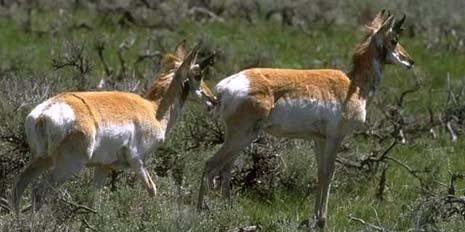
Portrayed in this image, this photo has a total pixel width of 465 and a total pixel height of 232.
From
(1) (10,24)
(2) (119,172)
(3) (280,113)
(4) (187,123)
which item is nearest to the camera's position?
(3) (280,113)

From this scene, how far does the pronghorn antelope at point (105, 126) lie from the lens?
9.05 m

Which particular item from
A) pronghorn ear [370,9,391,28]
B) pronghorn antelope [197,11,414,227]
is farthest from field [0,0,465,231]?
pronghorn ear [370,9,391,28]

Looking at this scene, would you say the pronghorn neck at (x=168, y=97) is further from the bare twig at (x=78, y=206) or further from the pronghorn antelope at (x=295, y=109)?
the bare twig at (x=78, y=206)

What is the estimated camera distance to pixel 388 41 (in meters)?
11.4

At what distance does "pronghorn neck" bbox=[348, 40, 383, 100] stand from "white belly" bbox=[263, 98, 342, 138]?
57 cm

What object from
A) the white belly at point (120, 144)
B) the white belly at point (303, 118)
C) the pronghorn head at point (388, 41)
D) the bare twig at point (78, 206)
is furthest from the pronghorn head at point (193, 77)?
the bare twig at point (78, 206)

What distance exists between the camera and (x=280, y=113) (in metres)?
10.3

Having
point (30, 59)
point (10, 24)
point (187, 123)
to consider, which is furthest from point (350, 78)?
point (10, 24)

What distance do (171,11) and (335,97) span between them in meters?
11.7

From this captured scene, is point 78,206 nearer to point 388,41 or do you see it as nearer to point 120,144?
point 120,144

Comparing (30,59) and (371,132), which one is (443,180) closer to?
(371,132)

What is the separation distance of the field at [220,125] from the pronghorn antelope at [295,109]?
42 centimetres

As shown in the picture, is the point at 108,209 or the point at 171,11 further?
the point at 171,11

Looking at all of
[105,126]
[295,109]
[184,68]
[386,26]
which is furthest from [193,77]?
[386,26]
